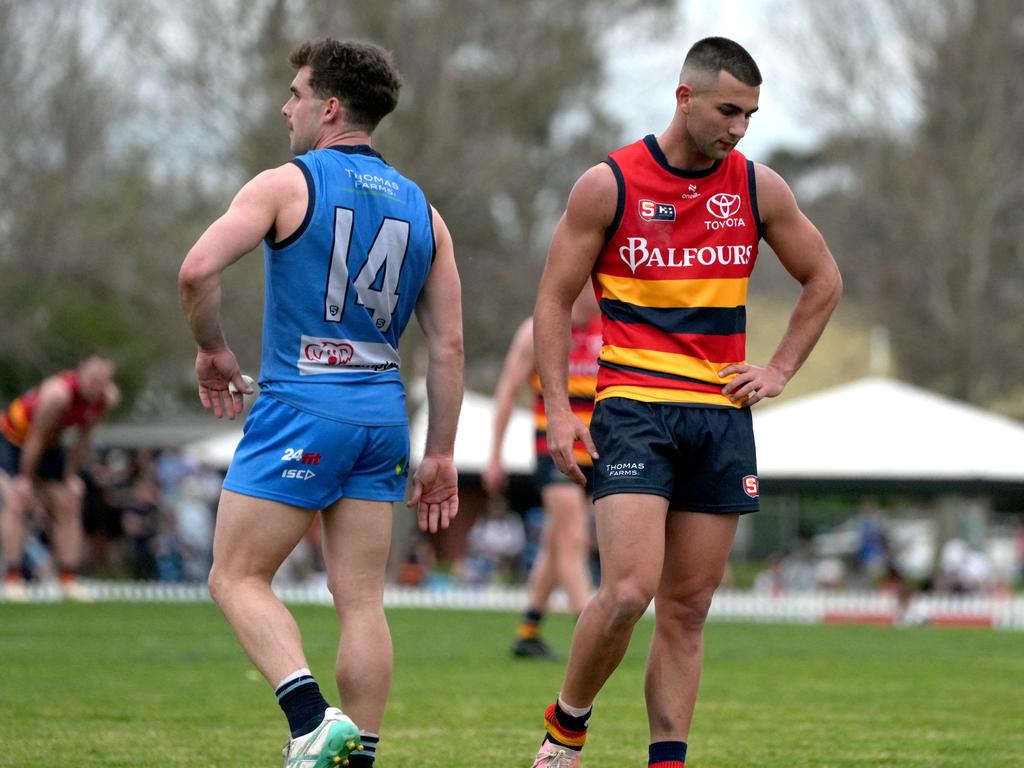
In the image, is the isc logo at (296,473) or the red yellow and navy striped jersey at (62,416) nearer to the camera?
the isc logo at (296,473)

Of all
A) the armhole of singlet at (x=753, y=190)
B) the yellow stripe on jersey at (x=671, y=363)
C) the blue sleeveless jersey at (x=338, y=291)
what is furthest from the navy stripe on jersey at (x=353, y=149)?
the armhole of singlet at (x=753, y=190)

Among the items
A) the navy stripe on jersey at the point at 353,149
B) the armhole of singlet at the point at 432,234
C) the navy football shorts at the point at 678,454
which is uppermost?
the navy stripe on jersey at the point at 353,149

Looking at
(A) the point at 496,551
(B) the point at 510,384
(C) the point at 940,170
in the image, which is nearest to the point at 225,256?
(B) the point at 510,384

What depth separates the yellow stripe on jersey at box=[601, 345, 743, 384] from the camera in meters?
5.54

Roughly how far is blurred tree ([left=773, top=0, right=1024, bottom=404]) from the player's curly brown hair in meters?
29.5

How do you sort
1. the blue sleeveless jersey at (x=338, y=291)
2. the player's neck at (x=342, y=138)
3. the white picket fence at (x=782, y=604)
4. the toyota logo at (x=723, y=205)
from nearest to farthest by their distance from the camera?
the blue sleeveless jersey at (x=338, y=291) → the player's neck at (x=342, y=138) → the toyota logo at (x=723, y=205) → the white picket fence at (x=782, y=604)

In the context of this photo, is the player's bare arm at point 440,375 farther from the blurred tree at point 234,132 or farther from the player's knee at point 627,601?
the blurred tree at point 234,132

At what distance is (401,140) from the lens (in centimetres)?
2688

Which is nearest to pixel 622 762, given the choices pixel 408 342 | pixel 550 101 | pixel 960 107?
pixel 408 342

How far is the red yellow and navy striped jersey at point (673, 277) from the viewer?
5.54m

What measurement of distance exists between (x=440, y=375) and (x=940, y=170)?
30.8 metres

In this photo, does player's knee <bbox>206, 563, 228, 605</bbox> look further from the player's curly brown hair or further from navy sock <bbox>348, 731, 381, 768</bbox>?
the player's curly brown hair

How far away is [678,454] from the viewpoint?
18.0ft

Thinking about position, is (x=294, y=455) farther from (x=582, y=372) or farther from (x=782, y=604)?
(x=782, y=604)
